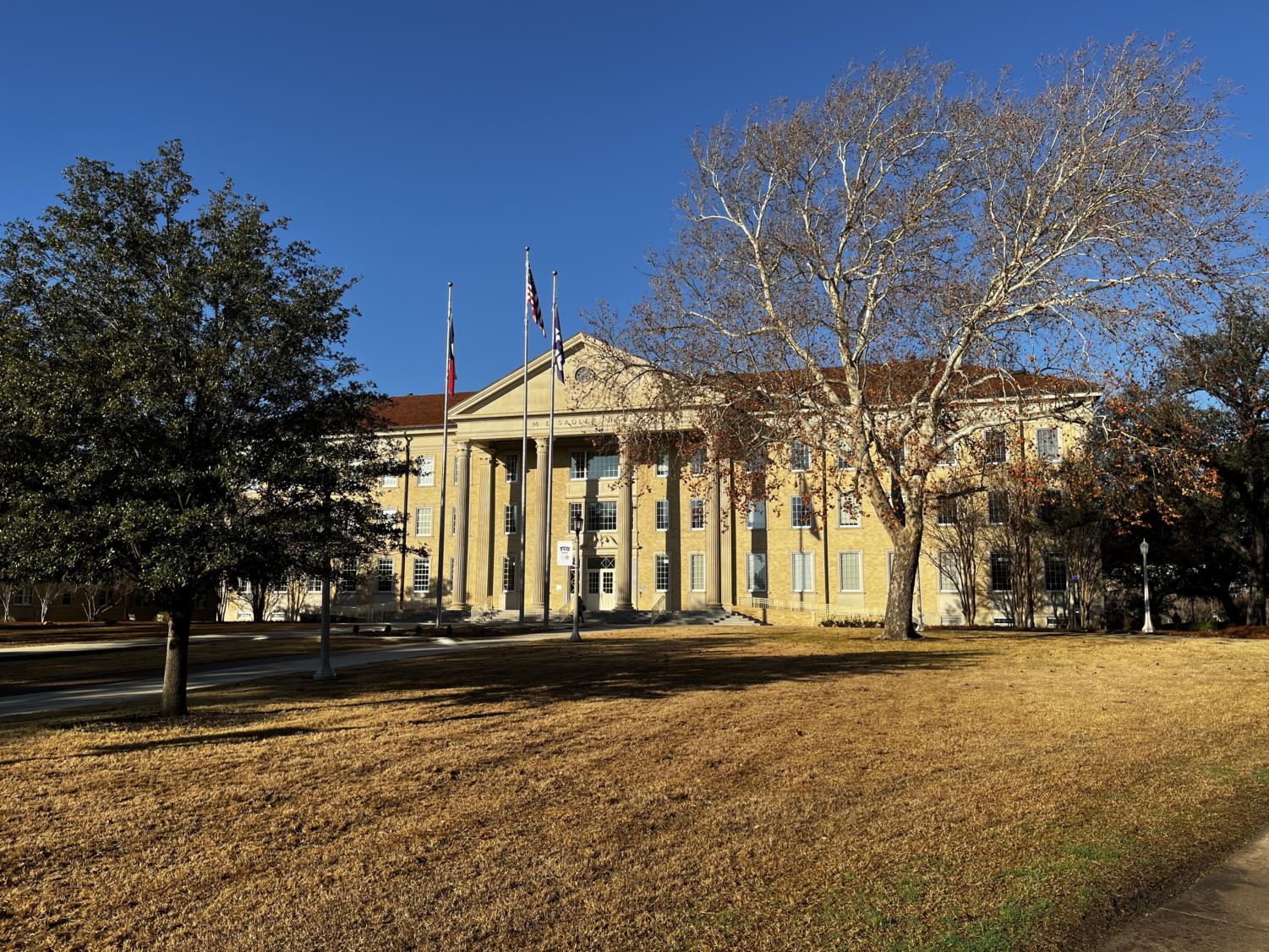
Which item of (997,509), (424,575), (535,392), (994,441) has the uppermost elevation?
(535,392)

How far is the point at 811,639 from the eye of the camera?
26406 millimetres

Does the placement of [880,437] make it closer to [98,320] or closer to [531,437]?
[98,320]

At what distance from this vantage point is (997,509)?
149 ft

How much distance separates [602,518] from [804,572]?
1267 centimetres

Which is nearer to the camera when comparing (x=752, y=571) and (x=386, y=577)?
(x=752, y=571)

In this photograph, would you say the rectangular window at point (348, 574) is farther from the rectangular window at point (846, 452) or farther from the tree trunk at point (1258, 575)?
the tree trunk at point (1258, 575)

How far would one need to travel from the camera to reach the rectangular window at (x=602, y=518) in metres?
56.8

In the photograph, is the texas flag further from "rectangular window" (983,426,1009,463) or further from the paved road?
"rectangular window" (983,426,1009,463)

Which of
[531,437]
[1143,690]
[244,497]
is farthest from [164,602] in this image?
[531,437]

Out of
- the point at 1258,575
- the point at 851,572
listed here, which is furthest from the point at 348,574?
the point at 851,572

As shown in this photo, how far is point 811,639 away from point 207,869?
21.6m

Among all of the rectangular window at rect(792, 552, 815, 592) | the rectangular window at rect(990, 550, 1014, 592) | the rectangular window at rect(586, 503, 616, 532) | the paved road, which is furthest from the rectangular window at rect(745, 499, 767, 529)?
the paved road

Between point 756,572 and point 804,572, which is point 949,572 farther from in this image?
point 756,572

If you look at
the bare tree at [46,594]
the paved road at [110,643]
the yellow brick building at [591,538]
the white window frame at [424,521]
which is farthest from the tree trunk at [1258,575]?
the bare tree at [46,594]
